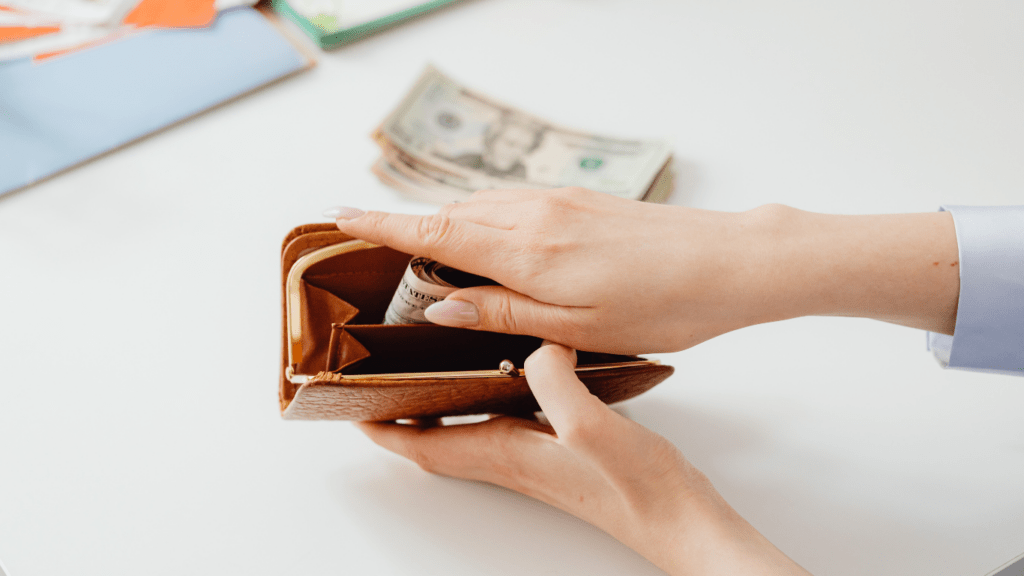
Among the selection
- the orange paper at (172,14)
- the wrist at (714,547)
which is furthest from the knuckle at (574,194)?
the orange paper at (172,14)

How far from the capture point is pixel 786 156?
125 cm

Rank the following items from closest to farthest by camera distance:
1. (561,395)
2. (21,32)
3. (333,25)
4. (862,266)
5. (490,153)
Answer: (561,395), (862,266), (490,153), (21,32), (333,25)

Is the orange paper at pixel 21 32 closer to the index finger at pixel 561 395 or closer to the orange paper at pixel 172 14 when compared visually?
the orange paper at pixel 172 14

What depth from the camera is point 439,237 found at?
678mm

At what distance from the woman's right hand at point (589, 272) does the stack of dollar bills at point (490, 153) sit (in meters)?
0.41

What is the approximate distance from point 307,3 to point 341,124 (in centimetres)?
42

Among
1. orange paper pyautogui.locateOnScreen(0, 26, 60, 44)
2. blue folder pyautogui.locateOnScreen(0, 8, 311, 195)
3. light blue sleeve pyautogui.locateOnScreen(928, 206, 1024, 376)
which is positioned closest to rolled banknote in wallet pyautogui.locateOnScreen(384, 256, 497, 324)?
light blue sleeve pyautogui.locateOnScreen(928, 206, 1024, 376)

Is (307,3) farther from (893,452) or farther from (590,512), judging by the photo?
(893,452)

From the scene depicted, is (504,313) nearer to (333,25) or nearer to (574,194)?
(574,194)

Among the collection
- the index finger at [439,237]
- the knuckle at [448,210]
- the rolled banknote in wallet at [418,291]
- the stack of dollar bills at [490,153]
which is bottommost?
the rolled banknote in wallet at [418,291]

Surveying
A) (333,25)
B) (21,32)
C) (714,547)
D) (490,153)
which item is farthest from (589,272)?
(21,32)

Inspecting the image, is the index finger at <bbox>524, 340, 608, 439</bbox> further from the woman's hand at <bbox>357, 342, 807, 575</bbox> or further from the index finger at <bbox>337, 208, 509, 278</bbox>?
the index finger at <bbox>337, 208, 509, 278</bbox>

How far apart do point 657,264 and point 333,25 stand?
1093mm

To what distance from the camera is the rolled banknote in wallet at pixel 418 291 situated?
2.20ft
